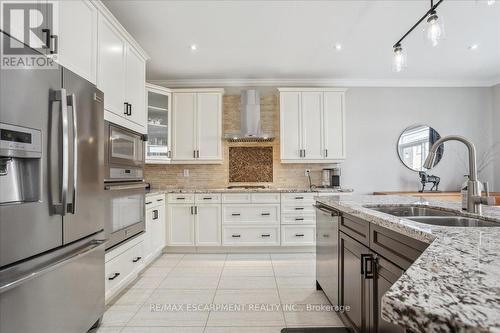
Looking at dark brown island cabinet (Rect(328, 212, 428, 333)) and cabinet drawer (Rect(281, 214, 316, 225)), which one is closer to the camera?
dark brown island cabinet (Rect(328, 212, 428, 333))

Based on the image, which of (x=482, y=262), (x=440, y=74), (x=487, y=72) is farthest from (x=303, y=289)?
(x=487, y=72)

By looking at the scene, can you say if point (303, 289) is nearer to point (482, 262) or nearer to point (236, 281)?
point (236, 281)

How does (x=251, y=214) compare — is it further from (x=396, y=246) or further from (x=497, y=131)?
(x=497, y=131)

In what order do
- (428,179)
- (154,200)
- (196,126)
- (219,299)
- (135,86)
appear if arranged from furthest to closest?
1. (428,179)
2. (196,126)
3. (154,200)
4. (135,86)
5. (219,299)

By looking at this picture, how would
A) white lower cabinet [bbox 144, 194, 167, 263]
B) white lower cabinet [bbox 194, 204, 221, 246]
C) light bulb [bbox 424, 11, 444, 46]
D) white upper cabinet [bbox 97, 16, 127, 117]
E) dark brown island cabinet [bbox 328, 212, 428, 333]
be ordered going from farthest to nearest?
white lower cabinet [bbox 194, 204, 221, 246] < white lower cabinet [bbox 144, 194, 167, 263] < white upper cabinet [bbox 97, 16, 127, 117] < light bulb [bbox 424, 11, 444, 46] < dark brown island cabinet [bbox 328, 212, 428, 333]

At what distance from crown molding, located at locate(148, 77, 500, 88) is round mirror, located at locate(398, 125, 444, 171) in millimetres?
779

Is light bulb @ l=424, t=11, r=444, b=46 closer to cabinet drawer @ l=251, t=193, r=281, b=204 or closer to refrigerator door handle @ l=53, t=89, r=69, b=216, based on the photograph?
refrigerator door handle @ l=53, t=89, r=69, b=216

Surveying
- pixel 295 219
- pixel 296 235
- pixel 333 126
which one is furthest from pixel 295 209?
pixel 333 126

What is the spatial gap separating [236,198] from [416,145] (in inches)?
129

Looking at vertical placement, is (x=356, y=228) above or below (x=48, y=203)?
below

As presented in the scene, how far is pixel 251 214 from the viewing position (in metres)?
3.80

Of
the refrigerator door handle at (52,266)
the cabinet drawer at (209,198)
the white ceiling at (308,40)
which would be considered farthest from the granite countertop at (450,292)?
the cabinet drawer at (209,198)

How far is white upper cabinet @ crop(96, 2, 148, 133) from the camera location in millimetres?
2137

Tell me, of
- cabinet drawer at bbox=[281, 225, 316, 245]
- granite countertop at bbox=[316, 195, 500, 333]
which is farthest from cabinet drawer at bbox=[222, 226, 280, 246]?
granite countertop at bbox=[316, 195, 500, 333]
